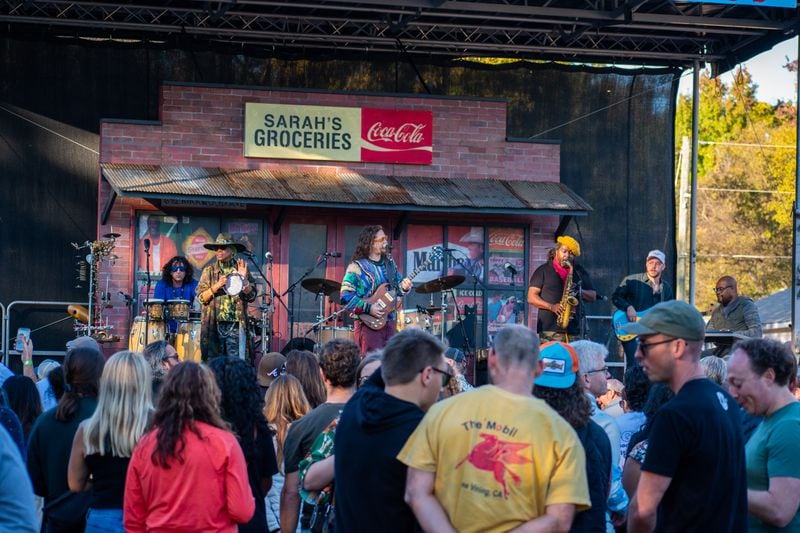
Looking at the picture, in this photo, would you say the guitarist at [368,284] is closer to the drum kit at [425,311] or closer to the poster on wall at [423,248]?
the drum kit at [425,311]

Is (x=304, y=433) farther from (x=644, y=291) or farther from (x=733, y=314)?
(x=733, y=314)

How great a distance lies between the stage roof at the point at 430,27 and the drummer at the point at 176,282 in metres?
3.31

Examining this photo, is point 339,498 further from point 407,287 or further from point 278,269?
point 278,269

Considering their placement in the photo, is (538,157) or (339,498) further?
(538,157)

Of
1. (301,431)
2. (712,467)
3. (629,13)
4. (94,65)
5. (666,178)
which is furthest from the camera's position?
(666,178)

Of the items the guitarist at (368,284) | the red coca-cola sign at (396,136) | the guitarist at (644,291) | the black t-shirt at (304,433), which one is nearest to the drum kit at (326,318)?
the guitarist at (368,284)

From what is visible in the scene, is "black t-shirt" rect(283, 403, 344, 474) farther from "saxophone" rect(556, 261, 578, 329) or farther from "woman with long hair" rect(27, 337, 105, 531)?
"saxophone" rect(556, 261, 578, 329)

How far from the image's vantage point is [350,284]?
13.2 metres

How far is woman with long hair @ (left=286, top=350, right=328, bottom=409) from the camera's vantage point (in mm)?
7832

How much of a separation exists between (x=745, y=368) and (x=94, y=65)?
43.8ft

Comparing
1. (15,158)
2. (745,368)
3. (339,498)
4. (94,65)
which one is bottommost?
(339,498)

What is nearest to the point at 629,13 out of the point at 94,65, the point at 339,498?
the point at 94,65

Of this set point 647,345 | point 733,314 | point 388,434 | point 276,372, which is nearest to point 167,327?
point 276,372

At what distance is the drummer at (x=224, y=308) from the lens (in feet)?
45.9
